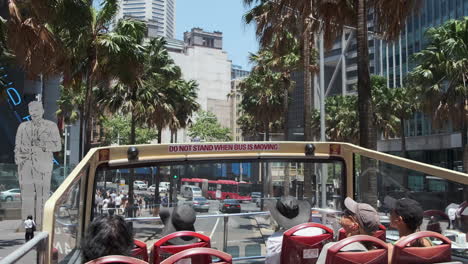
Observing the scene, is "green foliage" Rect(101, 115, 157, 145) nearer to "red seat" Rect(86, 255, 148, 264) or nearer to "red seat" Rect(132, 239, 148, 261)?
"red seat" Rect(132, 239, 148, 261)

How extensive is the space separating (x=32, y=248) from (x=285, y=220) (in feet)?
8.83

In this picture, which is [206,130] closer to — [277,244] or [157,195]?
[157,195]

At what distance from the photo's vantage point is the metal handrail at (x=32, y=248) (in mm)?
2137

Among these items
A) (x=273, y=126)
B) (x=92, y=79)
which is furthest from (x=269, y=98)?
(x=92, y=79)

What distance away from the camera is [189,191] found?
16.7ft

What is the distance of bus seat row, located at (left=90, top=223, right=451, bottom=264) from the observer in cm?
341

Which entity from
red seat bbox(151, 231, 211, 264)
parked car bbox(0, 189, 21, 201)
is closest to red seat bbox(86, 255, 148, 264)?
red seat bbox(151, 231, 211, 264)

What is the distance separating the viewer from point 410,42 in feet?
205

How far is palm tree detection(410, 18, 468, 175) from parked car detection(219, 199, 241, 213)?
2292 cm

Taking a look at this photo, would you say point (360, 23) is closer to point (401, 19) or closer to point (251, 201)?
point (401, 19)

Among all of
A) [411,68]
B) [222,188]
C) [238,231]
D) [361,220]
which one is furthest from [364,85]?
[411,68]

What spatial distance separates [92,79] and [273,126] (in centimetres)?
3391

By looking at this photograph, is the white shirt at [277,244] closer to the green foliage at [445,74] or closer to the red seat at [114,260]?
the red seat at [114,260]

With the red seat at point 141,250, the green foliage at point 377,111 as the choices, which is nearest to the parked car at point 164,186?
the red seat at point 141,250
